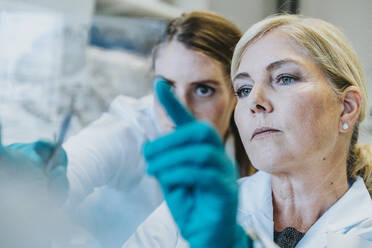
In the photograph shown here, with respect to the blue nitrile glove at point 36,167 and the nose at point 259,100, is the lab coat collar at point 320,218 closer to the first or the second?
the nose at point 259,100

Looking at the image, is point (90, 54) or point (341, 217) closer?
point (341, 217)

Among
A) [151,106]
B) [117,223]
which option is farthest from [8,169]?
[151,106]

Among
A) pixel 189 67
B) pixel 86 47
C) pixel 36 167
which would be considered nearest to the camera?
pixel 36 167

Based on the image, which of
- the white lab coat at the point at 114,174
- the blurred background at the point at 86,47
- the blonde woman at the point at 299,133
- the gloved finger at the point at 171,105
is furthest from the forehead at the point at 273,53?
the white lab coat at the point at 114,174

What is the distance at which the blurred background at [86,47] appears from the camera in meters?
0.61

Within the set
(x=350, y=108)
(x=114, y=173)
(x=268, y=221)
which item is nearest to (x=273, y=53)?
(x=350, y=108)

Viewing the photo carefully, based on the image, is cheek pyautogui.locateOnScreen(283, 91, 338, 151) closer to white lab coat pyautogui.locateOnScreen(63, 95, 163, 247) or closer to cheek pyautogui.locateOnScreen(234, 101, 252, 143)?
cheek pyautogui.locateOnScreen(234, 101, 252, 143)

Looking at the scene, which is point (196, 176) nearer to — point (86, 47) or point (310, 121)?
point (310, 121)

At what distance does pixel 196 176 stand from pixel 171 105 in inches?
2.7

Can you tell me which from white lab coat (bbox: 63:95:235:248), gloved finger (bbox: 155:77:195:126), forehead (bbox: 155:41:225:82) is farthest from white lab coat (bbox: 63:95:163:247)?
gloved finger (bbox: 155:77:195:126)

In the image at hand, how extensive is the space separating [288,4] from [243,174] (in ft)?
1.12

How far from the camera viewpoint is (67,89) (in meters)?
0.76

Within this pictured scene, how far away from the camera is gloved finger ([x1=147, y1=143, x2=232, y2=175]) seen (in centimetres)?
31

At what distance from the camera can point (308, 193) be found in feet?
1.89
